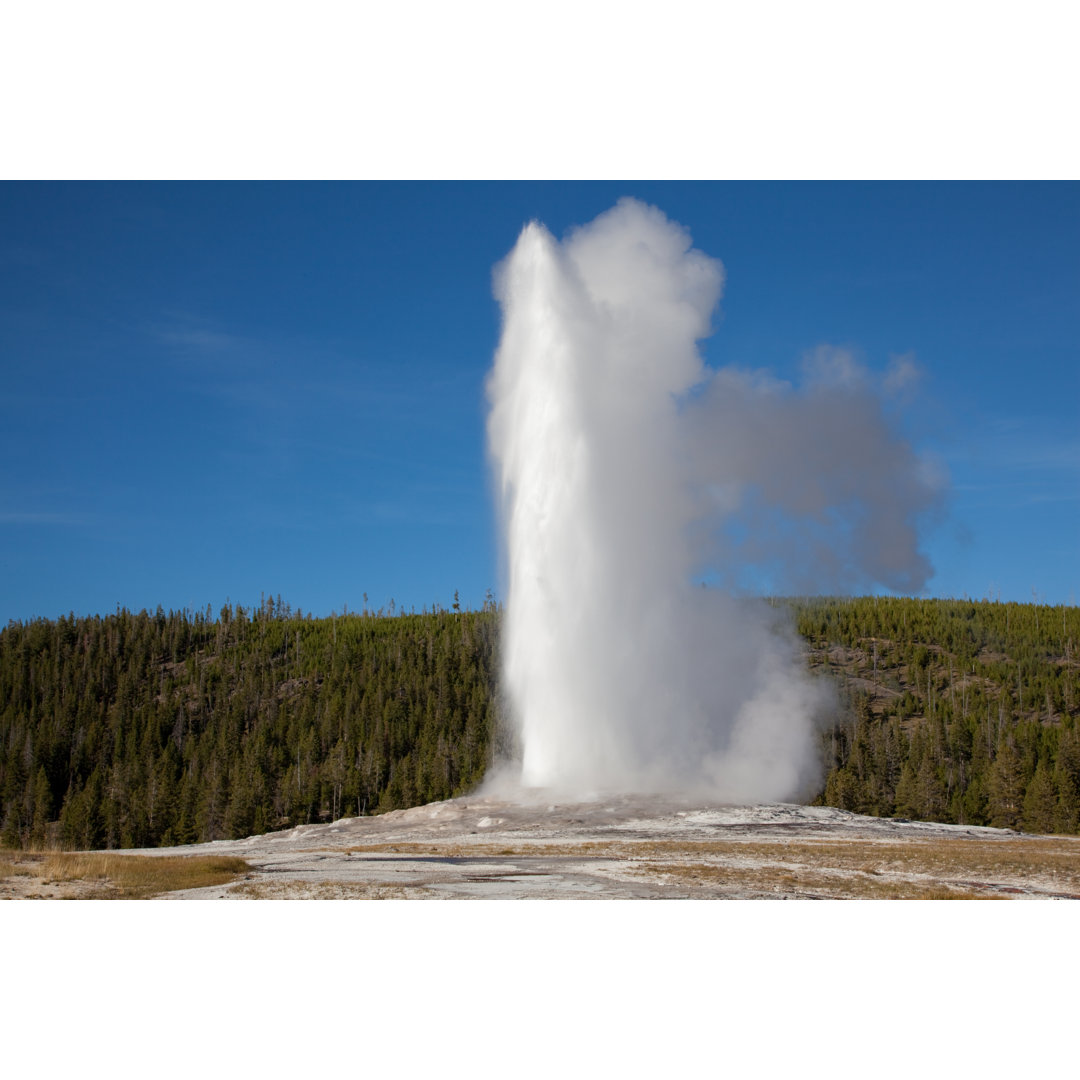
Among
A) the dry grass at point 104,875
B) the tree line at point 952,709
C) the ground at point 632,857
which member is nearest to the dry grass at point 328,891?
the ground at point 632,857

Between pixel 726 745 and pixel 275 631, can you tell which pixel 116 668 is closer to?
pixel 275 631

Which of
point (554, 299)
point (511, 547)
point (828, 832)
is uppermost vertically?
point (554, 299)

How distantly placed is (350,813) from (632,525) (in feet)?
140

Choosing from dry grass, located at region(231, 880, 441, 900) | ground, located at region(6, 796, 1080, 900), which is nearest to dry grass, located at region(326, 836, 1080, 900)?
ground, located at region(6, 796, 1080, 900)

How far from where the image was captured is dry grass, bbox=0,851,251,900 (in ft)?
58.4

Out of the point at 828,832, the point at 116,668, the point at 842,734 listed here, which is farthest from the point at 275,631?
the point at 828,832

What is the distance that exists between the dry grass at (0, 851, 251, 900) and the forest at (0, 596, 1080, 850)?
31.1 meters

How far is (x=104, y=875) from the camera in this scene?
66.1ft

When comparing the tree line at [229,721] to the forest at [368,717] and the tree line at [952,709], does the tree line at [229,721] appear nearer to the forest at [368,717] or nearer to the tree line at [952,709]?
the forest at [368,717]

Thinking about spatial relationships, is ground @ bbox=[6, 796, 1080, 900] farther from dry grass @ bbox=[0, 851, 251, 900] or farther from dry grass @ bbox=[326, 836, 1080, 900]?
dry grass @ bbox=[0, 851, 251, 900]

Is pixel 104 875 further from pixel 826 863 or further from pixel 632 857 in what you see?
pixel 826 863

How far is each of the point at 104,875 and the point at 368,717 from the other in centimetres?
7110

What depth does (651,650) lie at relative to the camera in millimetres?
43719

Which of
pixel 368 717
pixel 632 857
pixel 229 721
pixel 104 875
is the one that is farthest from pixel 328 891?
pixel 229 721
